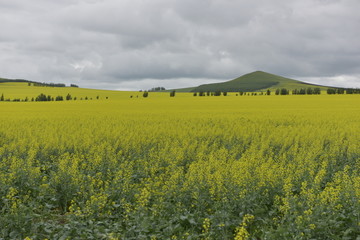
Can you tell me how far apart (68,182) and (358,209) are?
302 inches

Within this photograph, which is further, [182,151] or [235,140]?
[235,140]

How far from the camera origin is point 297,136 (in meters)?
17.6

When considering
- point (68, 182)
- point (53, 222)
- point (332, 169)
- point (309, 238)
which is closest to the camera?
point (309, 238)

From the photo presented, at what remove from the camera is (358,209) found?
6852 mm

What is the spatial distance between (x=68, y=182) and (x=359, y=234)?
7726mm

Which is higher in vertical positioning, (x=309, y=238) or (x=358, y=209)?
(x=358, y=209)

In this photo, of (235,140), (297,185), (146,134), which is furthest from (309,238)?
(146,134)

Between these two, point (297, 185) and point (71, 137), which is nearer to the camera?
point (297, 185)

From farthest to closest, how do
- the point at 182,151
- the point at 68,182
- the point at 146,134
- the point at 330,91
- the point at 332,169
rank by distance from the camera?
the point at 330,91
the point at 146,134
the point at 182,151
the point at 332,169
the point at 68,182

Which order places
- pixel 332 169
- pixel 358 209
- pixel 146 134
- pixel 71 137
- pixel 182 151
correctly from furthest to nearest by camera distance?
pixel 146 134
pixel 71 137
pixel 182 151
pixel 332 169
pixel 358 209

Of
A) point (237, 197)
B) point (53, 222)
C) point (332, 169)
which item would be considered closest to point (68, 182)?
point (53, 222)

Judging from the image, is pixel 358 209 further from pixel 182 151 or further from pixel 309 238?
pixel 182 151

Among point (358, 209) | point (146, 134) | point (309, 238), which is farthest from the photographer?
point (146, 134)

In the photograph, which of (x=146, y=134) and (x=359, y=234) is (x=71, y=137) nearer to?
(x=146, y=134)
